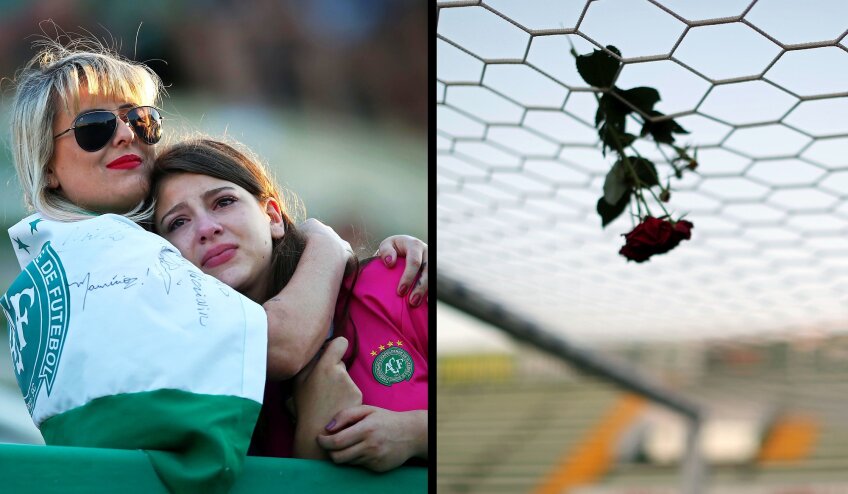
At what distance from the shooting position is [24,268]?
557 millimetres

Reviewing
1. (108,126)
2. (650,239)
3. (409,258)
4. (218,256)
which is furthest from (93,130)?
(650,239)

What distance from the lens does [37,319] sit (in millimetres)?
542

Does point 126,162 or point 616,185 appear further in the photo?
point 616,185

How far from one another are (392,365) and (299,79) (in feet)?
0.63

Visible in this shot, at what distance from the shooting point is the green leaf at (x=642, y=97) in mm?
868

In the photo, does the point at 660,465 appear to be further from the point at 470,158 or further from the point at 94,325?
the point at 94,325

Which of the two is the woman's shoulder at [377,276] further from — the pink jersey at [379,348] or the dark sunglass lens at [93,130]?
the dark sunglass lens at [93,130]

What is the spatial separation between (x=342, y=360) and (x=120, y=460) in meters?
0.14

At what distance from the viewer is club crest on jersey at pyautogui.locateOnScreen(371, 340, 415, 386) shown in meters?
0.57

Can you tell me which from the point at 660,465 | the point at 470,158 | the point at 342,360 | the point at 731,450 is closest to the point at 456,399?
the point at 660,465

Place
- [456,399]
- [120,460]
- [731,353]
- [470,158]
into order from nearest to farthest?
[120,460], [470,158], [456,399], [731,353]

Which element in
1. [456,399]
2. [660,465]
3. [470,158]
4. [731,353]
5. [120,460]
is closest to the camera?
[120,460]

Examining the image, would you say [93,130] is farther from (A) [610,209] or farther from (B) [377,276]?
(A) [610,209]

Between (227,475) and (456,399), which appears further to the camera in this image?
(456,399)
